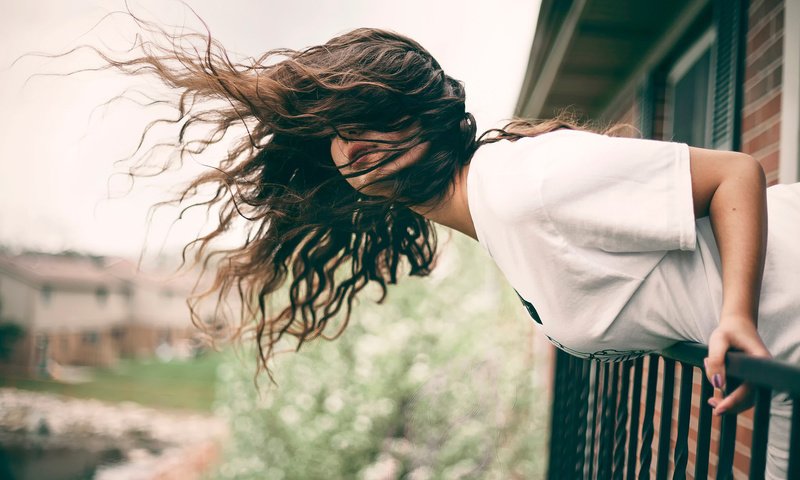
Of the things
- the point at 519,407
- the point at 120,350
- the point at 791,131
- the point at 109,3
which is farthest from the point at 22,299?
the point at 791,131

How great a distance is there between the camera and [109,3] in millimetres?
1837

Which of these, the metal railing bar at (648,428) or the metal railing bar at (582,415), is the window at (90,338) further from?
the metal railing bar at (648,428)

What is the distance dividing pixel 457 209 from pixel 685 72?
95.8 inches

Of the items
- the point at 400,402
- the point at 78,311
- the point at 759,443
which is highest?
the point at 759,443

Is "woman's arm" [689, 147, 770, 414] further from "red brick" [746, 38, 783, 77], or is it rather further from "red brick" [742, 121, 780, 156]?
"red brick" [746, 38, 783, 77]

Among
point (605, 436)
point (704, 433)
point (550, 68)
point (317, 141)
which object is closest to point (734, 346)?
point (704, 433)

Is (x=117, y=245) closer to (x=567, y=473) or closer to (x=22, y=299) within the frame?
(x=22, y=299)

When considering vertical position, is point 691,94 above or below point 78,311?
above

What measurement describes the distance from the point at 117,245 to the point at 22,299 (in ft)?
5.21

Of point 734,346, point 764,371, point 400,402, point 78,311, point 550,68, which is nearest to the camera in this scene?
point 764,371

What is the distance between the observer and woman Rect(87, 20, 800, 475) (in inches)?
40.7

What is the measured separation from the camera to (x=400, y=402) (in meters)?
5.29

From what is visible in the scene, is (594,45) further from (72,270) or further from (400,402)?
(72,270)

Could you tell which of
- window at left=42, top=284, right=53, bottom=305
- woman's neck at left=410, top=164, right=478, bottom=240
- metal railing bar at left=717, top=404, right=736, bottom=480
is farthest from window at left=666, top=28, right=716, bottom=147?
window at left=42, top=284, right=53, bottom=305
